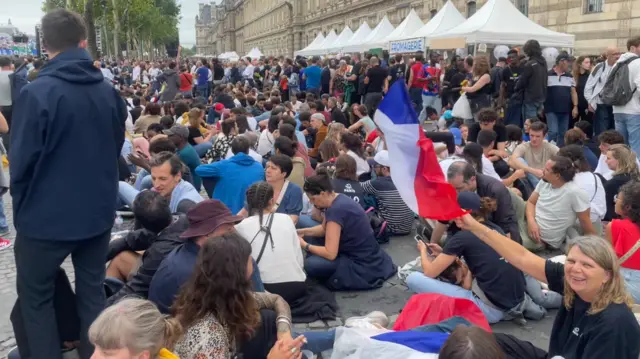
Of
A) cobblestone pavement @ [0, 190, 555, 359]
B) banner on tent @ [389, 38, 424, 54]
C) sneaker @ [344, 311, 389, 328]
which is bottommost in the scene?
cobblestone pavement @ [0, 190, 555, 359]

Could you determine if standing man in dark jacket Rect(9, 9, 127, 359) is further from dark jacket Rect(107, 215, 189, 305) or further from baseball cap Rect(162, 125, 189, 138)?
baseball cap Rect(162, 125, 189, 138)

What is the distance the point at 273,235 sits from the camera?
4.60m

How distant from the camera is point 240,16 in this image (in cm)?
12800

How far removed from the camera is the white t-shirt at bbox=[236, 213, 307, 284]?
4.59 m

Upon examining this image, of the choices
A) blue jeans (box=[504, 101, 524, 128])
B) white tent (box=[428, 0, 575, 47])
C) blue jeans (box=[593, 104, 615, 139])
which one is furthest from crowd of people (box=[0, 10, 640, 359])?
white tent (box=[428, 0, 575, 47])

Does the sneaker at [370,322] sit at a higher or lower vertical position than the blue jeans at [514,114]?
lower

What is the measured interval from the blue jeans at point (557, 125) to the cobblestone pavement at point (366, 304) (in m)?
5.48

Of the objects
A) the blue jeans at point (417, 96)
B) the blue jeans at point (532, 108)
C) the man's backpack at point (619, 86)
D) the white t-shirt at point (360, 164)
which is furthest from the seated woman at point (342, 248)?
the blue jeans at point (417, 96)

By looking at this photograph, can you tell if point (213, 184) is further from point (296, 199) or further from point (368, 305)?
point (368, 305)

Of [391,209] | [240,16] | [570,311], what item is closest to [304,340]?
[570,311]

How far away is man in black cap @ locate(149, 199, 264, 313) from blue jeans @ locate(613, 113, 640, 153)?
716 centimetres

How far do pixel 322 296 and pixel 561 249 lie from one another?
110 inches

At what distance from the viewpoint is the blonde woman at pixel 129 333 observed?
7.69 feet

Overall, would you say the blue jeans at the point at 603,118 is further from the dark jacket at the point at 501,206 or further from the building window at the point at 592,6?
the building window at the point at 592,6
